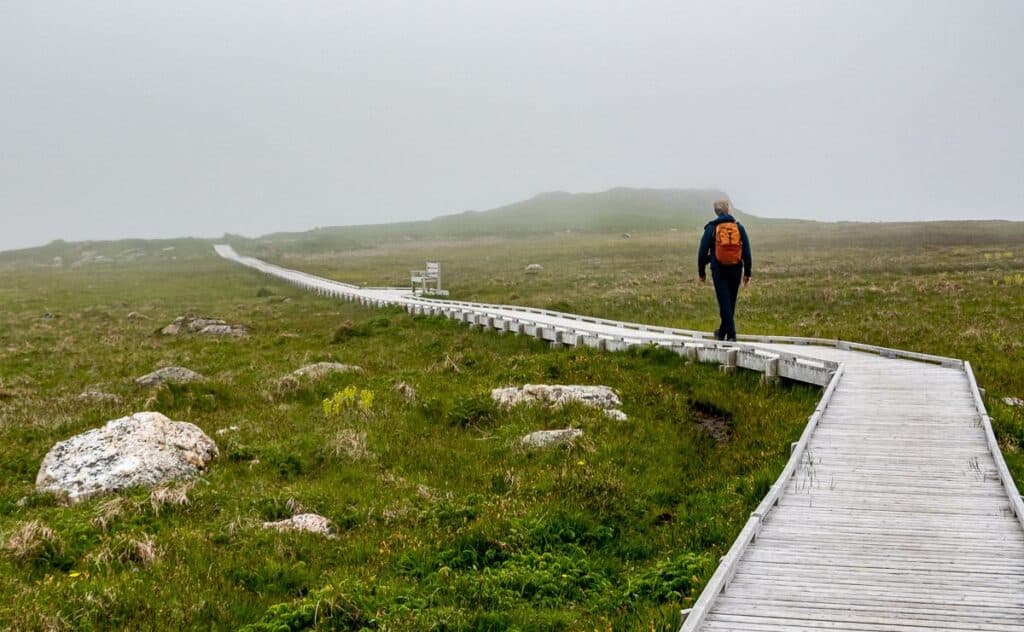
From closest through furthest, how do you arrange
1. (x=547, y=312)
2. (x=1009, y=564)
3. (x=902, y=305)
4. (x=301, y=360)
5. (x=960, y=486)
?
(x=1009, y=564), (x=960, y=486), (x=301, y=360), (x=902, y=305), (x=547, y=312)

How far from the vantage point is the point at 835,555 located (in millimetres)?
6750

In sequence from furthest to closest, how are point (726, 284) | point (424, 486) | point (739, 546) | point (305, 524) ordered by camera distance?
point (726, 284) → point (424, 486) → point (305, 524) → point (739, 546)

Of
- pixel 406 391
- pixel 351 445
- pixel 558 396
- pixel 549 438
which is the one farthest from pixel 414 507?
pixel 406 391

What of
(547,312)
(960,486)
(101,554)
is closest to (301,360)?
(547,312)

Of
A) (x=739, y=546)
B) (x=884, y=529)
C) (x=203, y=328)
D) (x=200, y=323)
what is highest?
(x=739, y=546)

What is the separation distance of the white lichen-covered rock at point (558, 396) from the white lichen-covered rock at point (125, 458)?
4.87 meters

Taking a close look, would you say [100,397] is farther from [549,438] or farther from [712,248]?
[712,248]

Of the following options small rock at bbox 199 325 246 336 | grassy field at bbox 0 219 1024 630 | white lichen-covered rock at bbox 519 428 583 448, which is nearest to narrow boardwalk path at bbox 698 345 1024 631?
grassy field at bbox 0 219 1024 630

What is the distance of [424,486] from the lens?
10078 millimetres

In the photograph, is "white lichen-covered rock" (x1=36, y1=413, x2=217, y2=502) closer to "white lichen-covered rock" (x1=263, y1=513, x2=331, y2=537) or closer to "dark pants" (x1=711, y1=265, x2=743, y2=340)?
"white lichen-covered rock" (x1=263, y1=513, x2=331, y2=537)

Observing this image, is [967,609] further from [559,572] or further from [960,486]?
[559,572]

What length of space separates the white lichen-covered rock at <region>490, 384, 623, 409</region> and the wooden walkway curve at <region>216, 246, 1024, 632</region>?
348 cm

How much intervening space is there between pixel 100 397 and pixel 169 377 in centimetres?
182

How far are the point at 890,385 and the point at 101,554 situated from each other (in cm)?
1120
